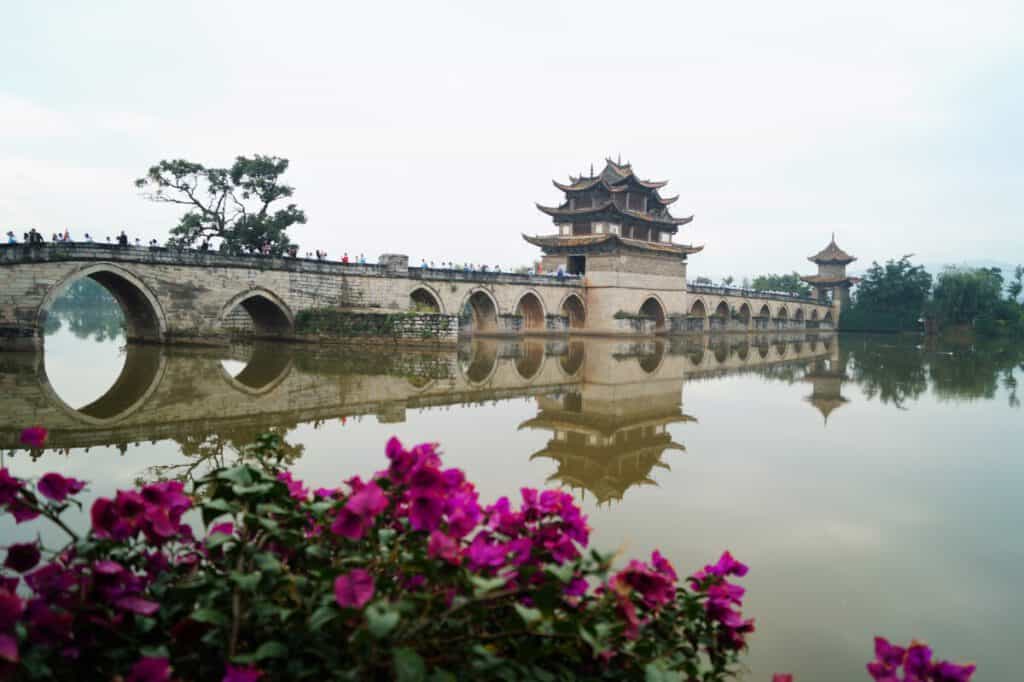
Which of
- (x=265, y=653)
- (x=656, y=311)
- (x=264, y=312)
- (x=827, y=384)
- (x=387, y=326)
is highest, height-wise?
(x=656, y=311)

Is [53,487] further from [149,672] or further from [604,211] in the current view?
[604,211]

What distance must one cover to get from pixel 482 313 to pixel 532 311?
3.42 m

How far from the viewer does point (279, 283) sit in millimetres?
23922

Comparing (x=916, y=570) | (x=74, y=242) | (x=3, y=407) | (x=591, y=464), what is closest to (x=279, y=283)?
(x=74, y=242)

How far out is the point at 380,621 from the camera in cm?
162

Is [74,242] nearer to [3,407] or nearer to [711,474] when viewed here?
[3,407]

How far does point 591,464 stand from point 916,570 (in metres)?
3.39

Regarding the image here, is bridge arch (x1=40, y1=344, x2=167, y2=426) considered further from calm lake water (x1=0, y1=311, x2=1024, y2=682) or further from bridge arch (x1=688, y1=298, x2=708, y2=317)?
bridge arch (x1=688, y1=298, x2=708, y2=317)

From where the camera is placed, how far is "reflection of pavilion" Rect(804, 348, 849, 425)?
13.4 meters

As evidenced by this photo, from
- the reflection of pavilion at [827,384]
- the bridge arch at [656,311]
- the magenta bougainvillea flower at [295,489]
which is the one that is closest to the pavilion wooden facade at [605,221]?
the bridge arch at [656,311]

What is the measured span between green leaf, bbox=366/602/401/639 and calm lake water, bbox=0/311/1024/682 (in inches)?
24.8

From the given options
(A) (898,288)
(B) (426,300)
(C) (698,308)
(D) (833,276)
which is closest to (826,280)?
(D) (833,276)

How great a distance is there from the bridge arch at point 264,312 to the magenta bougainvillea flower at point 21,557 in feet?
71.1

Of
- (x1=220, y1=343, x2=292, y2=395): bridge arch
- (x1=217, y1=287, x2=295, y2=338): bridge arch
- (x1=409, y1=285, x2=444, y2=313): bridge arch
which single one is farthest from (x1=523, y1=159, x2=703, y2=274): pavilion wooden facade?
(x1=220, y1=343, x2=292, y2=395): bridge arch
